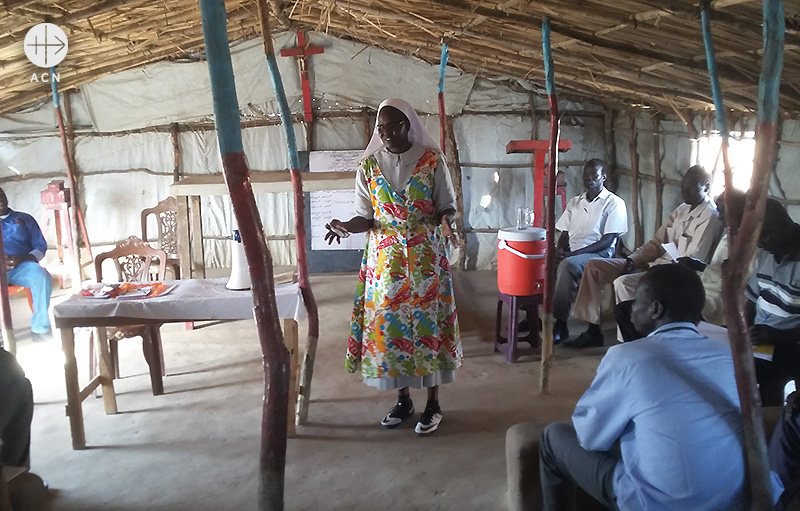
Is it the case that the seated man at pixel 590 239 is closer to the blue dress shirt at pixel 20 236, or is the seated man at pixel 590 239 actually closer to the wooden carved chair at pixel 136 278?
the wooden carved chair at pixel 136 278

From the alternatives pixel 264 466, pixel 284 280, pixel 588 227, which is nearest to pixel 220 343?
pixel 284 280

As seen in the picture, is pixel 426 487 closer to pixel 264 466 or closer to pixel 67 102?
pixel 264 466

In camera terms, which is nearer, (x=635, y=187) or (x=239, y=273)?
(x=239, y=273)

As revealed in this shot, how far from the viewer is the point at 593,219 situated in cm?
460

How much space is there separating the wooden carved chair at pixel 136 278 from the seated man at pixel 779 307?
303 cm

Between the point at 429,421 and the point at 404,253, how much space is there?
0.86m

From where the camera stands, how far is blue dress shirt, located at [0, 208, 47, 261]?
4.81 meters

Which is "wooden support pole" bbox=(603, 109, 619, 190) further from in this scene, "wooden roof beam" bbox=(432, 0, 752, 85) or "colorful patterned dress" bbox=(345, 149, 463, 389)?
"colorful patterned dress" bbox=(345, 149, 463, 389)

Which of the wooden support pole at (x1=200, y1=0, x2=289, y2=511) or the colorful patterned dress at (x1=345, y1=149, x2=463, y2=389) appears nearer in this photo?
the wooden support pole at (x1=200, y1=0, x2=289, y2=511)

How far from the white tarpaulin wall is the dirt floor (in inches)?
114

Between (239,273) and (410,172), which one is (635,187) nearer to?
(410,172)

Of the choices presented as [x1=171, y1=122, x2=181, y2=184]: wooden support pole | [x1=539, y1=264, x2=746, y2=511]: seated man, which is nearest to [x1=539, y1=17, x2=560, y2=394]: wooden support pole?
[x1=539, y1=264, x2=746, y2=511]: seated man

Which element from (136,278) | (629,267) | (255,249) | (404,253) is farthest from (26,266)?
(629,267)

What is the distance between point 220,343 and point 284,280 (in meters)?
1.57
